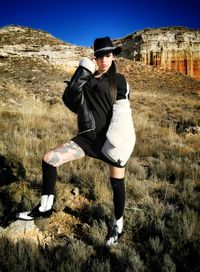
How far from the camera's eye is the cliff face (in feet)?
180

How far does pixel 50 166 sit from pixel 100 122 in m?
0.71

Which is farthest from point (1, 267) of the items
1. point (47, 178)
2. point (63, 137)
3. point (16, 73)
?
point (16, 73)

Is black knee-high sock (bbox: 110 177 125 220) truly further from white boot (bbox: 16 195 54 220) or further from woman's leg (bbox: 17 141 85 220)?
white boot (bbox: 16 195 54 220)

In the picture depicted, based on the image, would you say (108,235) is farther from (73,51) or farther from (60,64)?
(73,51)

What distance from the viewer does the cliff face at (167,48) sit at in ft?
180

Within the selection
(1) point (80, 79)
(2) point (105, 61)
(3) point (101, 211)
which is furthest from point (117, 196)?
(2) point (105, 61)

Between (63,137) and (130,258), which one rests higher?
(63,137)

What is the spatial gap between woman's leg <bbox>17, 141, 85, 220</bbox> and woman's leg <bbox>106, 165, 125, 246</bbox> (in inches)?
16.0

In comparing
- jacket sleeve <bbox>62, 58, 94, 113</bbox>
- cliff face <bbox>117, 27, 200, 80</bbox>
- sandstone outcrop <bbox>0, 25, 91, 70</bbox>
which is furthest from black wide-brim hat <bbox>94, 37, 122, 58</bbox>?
cliff face <bbox>117, 27, 200, 80</bbox>

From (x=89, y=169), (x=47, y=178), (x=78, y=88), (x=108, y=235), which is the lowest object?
(x=108, y=235)

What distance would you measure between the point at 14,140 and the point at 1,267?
12.3 ft

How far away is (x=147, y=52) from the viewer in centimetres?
5466

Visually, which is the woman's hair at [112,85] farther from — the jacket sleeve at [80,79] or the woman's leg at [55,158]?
the woman's leg at [55,158]

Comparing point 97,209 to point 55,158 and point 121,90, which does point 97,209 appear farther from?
point 121,90
